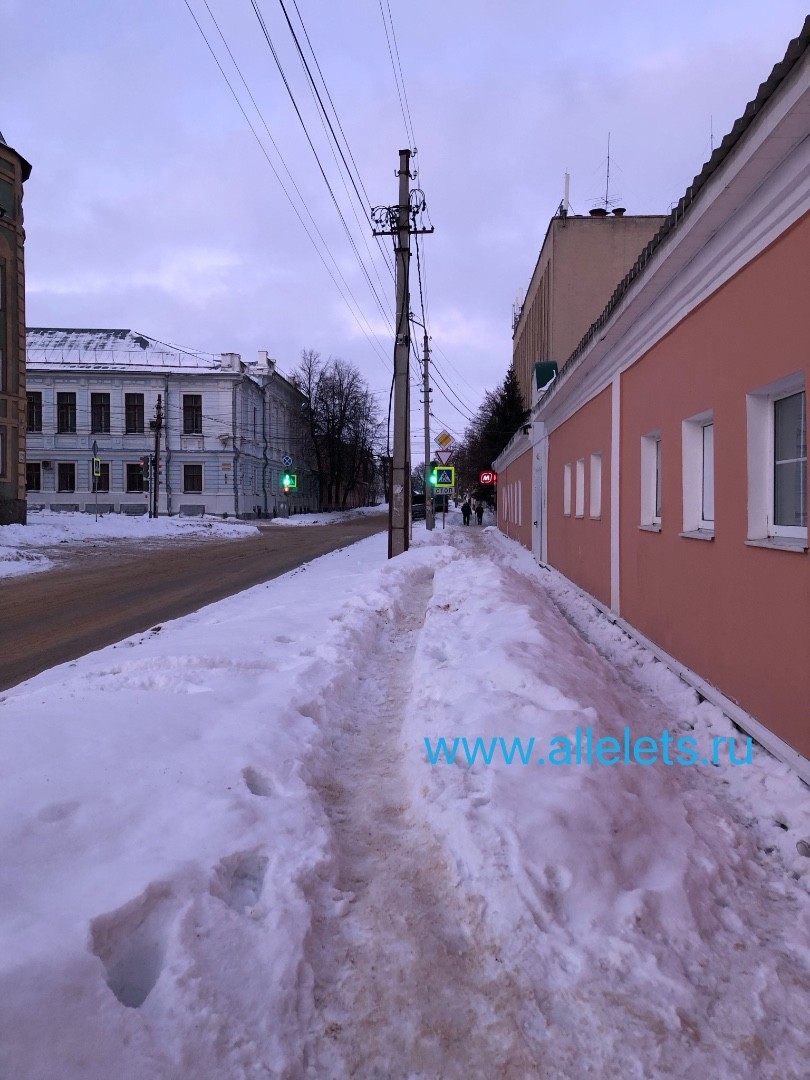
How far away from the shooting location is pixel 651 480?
7.95 meters

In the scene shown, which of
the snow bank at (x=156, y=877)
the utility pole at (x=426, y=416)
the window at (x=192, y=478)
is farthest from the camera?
the window at (x=192, y=478)

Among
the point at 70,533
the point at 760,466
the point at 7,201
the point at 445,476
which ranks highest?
the point at 7,201

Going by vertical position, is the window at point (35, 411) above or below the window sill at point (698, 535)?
above

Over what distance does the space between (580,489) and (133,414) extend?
40.6 meters

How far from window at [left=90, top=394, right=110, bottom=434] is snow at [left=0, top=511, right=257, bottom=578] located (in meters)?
15.8

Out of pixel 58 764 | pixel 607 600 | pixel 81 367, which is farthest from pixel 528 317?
pixel 58 764

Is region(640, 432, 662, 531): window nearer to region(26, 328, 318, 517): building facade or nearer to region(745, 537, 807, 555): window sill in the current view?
region(745, 537, 807, 555): window sill

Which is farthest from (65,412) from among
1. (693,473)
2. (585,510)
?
(693,473)

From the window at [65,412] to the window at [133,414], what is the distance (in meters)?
3.27

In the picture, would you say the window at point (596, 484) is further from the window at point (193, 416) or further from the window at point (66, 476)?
the window at point (66, 476)

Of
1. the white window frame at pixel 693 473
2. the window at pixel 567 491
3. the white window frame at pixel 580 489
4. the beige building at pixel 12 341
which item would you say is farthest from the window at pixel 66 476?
the white window frame at pixel 693 473

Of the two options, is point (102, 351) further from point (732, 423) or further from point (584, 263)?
point (732, 423)

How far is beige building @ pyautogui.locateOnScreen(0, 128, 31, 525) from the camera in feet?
76.5

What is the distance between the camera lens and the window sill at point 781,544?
13.4ft
